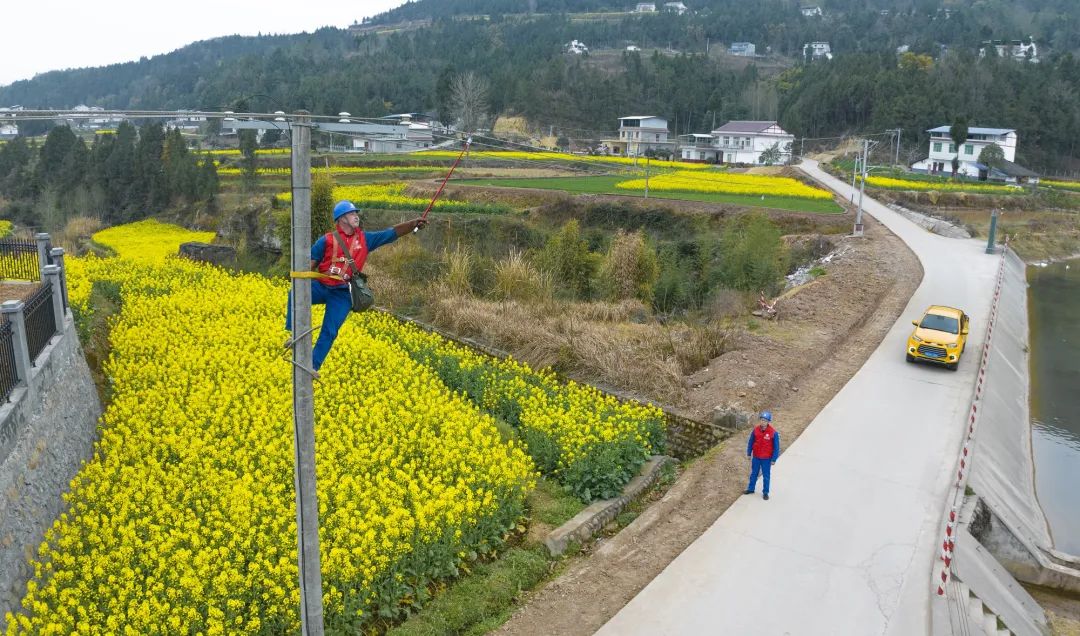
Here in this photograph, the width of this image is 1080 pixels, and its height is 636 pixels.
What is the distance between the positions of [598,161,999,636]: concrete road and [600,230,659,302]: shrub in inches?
360

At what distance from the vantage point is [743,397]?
15242mm

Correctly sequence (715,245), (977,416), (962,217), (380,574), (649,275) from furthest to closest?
1. (962,217)
2. (715,245)
3. (649,275)
4. (977,416)
5. (380,574)

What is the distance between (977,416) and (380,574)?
12.4 meters

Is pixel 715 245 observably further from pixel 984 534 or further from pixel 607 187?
pixel 984 534

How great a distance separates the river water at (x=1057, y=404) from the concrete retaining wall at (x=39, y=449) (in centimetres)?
1604

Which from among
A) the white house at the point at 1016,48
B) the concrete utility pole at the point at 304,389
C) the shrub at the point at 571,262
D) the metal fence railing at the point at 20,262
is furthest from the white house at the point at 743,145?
the concrete utility pole at the point at 304,389

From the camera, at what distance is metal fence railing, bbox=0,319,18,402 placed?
8.43m

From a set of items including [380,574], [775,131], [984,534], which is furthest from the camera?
[775,131]

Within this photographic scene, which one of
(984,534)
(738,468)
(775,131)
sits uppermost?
(775,131)

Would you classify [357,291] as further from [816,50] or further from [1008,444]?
[816,50]

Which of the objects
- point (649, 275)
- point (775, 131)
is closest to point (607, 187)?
point (649, 275)

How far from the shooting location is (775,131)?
9350 centimetres

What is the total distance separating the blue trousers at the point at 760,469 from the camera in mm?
11133

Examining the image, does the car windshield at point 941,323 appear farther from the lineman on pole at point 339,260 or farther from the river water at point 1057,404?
the lineman on pole at point 339,260
